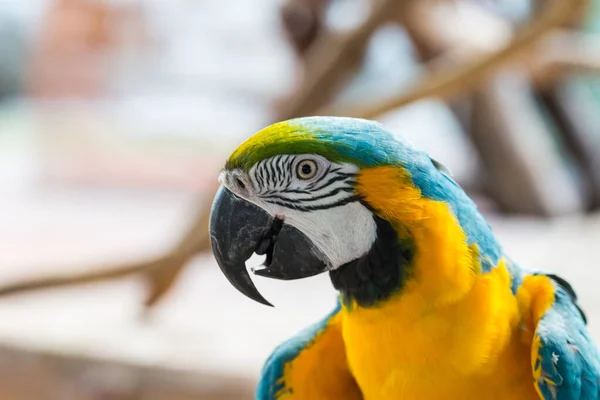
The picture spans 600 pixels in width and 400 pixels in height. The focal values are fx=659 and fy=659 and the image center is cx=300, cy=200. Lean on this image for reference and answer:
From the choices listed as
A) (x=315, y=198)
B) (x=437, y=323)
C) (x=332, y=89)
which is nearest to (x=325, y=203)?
(x=315, y=198)

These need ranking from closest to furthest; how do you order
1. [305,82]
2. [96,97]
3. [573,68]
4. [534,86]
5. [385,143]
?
A: [385,143], [305,82], [573,68], [534,86], [96,97]

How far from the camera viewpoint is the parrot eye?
56cm

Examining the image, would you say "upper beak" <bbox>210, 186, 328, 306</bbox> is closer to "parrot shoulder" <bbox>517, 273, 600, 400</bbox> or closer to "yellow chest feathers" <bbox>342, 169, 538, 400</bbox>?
"yellow chest feathers" <bbox>342, 169, 538, 400</bbox>

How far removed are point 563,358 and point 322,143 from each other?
32 cm

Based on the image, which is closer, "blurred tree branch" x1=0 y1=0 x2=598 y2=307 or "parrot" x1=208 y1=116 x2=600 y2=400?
"parrot" x1=208 y1=116 x2=600 y2=400

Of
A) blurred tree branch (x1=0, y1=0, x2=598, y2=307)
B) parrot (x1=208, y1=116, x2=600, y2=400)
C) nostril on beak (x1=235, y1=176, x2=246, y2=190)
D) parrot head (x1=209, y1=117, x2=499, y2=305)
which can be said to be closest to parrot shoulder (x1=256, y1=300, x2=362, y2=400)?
parrot (x1=208, y1=116, x2=600, y2=400)

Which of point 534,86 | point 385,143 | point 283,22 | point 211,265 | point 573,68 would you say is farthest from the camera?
point 534,86

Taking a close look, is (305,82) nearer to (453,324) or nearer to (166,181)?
(453,324)

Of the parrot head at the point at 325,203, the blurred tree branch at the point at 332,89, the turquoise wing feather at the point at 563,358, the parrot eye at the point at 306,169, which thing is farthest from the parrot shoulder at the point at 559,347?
the blurred tree branch at the point at 332,89

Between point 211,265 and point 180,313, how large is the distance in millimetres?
706

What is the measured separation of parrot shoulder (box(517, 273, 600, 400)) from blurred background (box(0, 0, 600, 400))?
735 mm

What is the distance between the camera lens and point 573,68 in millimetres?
1801

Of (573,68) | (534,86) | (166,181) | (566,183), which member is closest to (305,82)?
(573,68)

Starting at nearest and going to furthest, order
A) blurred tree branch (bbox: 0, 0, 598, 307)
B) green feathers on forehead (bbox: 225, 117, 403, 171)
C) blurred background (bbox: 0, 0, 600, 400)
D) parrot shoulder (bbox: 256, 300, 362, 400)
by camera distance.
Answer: green feathers on forehead (bbox: 225, 117, 403, 171) → parrot shoulder (bbox: 256, 300, 362, 400) → blurred tree branch (bbox: 0, 0, 598, 307) → blurred background (bbox: 0, 0, 600, 400)
